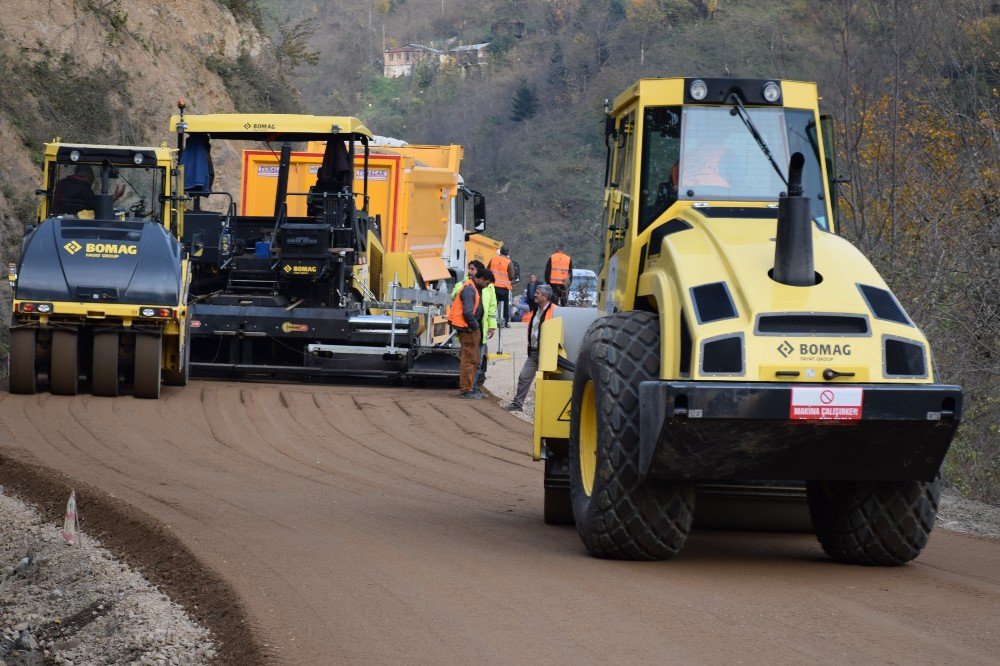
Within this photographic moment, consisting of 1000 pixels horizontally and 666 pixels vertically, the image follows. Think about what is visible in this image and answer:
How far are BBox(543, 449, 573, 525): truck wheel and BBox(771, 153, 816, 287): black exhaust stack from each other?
96.7 inches

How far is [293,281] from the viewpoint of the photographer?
63.7 feet

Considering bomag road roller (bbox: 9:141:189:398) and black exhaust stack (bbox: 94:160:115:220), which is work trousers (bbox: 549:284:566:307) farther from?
bomag road roller (bbox: 9:141:189:398)

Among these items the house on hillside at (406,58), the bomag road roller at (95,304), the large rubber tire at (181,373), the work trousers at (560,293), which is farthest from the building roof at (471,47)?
the bomag road roller at (95,304)

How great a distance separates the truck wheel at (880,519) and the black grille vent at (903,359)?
2.49 ft

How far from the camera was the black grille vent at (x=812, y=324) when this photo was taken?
23.3 ft

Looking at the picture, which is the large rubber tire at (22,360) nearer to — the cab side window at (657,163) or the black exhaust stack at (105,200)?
the black exhaust stack at (105,200)

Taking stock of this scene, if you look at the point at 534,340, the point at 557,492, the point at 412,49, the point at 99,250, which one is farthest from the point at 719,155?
the point at 412,49

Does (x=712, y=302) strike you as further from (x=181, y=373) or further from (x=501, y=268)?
(x=501, y=268)

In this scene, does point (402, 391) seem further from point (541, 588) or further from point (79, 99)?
point (79, 99)

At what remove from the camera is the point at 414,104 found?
92625mm

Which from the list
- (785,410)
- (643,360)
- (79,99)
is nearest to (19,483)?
(643,360)

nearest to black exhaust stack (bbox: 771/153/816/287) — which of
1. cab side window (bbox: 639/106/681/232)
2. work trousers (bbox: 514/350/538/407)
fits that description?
cab side window (bbox: 639/106/681/232)

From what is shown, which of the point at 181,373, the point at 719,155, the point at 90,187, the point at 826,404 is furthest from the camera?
the point at 90,187

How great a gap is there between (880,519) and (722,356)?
1583 mm
